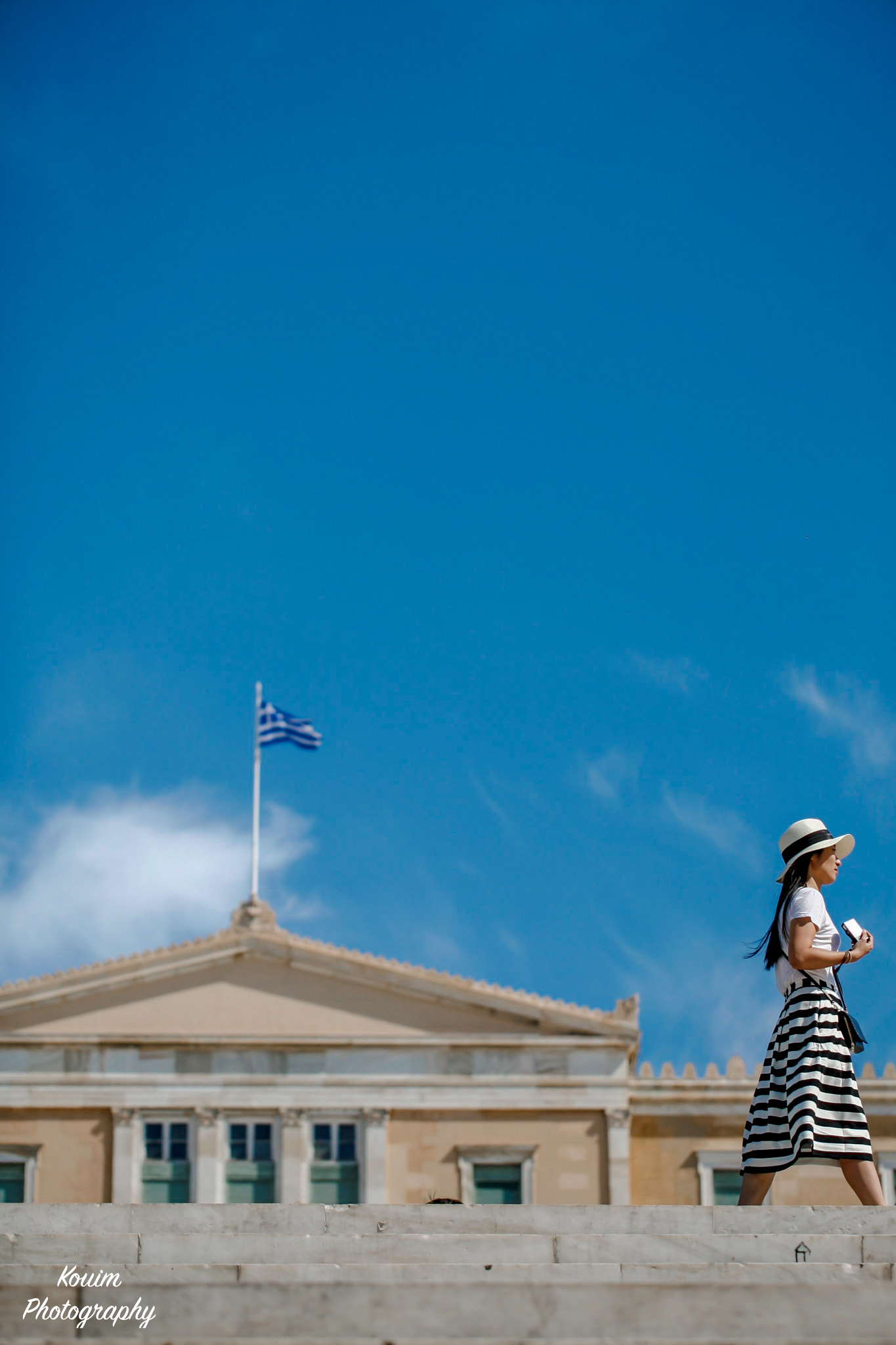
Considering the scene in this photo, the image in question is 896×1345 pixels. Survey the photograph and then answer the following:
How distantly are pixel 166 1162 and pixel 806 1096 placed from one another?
65.8 feet

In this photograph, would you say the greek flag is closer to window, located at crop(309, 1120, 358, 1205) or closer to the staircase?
window, located at crop(309, 1120, 358, 1205)

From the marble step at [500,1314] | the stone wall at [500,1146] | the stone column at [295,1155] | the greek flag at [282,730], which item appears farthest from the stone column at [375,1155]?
the marble step at [500,1314]

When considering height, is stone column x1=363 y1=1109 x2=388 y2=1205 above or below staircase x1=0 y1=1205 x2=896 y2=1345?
above

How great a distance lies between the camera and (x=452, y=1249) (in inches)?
245

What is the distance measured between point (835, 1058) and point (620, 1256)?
1939 millimetres

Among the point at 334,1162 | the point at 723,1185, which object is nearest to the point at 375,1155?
the point at 334,1162

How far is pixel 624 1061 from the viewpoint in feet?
85.7

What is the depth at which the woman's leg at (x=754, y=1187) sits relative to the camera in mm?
7633

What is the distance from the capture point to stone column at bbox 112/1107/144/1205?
82.6ft

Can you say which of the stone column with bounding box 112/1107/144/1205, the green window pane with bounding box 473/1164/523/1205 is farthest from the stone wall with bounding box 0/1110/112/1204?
the green window pane with bounding box 473/1164/523/1205

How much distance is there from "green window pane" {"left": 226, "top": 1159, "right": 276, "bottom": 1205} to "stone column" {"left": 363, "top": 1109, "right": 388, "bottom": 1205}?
5.15ft

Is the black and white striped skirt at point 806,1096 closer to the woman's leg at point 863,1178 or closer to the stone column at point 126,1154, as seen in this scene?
the woman's leg at point 863,1178

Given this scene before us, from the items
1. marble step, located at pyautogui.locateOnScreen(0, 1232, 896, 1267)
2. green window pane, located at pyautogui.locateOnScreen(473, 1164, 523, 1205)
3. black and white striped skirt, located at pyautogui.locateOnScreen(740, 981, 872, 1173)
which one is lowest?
marble step, located at pyautogui.locateOnScreen(0, 1232, 896, 1267)

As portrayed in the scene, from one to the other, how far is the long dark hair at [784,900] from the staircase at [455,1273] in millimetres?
1633
